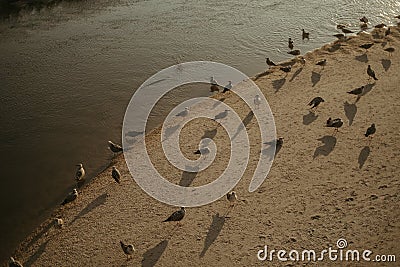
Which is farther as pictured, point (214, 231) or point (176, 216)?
point (176, 216)

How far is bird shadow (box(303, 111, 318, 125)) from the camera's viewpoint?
1500 cm

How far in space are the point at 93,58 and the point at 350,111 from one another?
14.4 meters

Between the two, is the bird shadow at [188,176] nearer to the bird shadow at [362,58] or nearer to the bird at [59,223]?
the bird at [59,223]

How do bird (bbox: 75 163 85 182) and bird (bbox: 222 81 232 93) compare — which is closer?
bird (bbox: 75 163 85 182)

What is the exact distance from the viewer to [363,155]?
1266cm

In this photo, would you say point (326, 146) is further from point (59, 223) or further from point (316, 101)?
point (59, 223)

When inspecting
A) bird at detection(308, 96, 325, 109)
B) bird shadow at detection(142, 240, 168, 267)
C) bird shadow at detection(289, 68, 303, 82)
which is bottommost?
bird shadow at detection(142, 240, 168, 267)

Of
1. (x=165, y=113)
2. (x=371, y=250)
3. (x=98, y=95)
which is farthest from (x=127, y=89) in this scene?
(x=371, y=250)

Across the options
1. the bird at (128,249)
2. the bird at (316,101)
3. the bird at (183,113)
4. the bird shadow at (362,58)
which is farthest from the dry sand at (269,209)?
the bird shadow at (362,58)

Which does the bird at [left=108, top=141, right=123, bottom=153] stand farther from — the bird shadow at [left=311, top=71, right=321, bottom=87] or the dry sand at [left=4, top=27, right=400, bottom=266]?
the bird shadow at [left=311, top=71, right=321, bottom=87]

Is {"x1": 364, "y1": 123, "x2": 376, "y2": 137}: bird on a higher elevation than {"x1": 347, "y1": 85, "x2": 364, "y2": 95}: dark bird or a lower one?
lower

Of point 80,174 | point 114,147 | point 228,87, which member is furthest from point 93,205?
point 228,87

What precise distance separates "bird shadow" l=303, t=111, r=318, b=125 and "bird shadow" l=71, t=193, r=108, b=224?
26.6 ft

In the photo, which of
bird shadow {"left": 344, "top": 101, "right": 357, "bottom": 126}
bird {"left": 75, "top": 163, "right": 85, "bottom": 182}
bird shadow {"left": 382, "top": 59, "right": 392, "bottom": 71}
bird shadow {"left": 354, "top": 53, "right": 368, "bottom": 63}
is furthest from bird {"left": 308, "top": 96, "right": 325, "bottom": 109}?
bird {"left": 75, "top": 163, "right": 85, "bottom": 182}
